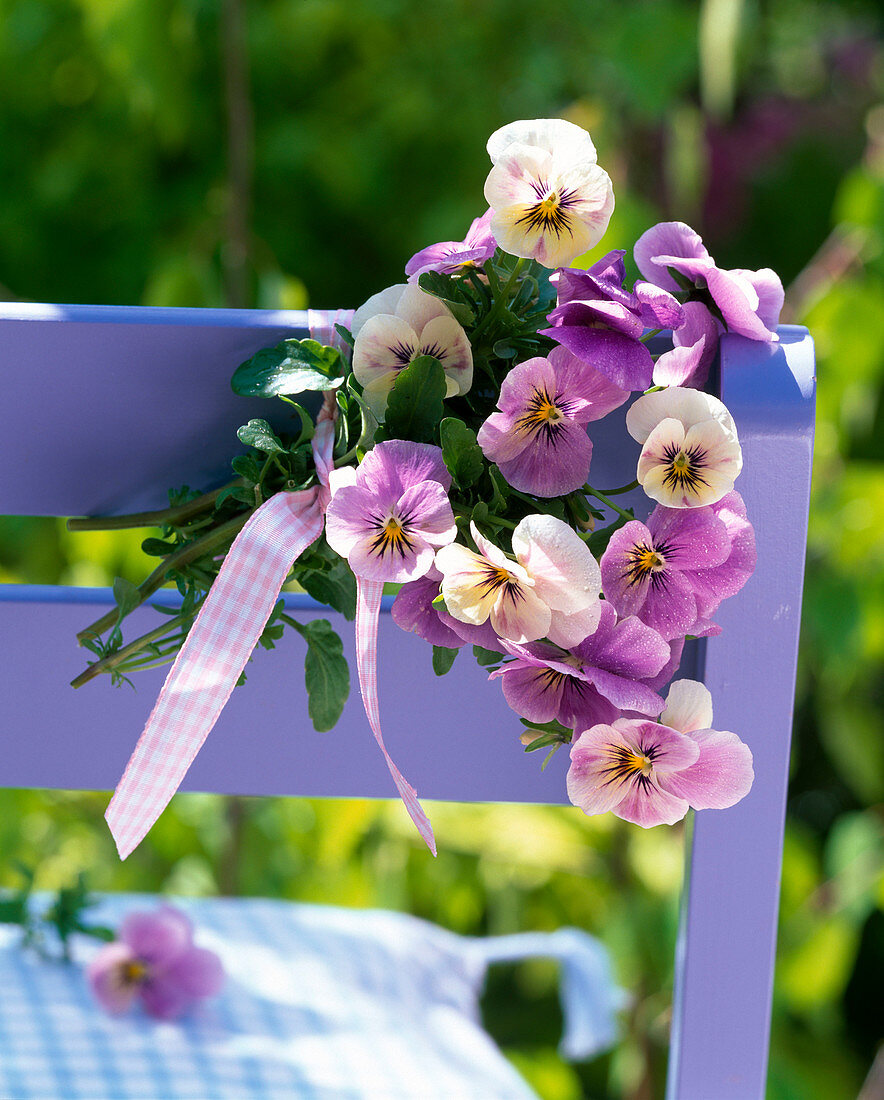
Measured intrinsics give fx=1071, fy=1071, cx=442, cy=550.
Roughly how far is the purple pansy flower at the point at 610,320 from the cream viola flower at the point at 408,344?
0.11ft

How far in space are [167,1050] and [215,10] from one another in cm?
155

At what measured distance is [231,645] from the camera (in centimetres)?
35

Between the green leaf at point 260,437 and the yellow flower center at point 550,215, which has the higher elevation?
the yellow flower center at point 550,215

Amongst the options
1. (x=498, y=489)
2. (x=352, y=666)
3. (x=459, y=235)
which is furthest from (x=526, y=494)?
(x=459, y=235)

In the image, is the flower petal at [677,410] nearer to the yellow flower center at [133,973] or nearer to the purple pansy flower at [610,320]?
the purple pansy flower at [610,320]

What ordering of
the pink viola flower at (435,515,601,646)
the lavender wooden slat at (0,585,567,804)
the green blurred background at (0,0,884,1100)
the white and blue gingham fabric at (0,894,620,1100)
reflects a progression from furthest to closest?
the green blurred background at (0,0,884,1100)
the white and blue gingham fabric at (0,894,620,1100)
the lavender wooden slat at (0,585,567,804)
the pink viola flower at (435,515,601,646)

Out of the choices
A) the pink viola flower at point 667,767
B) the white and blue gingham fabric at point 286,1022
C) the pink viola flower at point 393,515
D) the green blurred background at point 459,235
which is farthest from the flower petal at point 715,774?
the green blurred background at point 459,235

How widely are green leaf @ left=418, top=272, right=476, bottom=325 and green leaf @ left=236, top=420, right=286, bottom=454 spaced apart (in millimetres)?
69

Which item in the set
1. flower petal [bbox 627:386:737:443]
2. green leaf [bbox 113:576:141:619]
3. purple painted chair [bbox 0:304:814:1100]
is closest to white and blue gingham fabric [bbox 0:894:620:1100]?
purple painted chair [bbox 0:304:814:1100]

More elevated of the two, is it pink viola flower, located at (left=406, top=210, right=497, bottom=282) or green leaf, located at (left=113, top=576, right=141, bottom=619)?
pink viola flower, located at (left=406, top=210, right=497, bottom=282)

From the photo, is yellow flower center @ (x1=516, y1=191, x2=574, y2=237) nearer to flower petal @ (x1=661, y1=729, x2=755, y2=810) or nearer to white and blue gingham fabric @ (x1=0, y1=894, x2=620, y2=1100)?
flower petal @ (x1=661, y1=729, x2=755, y2=810)

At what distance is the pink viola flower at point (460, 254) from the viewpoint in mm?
346

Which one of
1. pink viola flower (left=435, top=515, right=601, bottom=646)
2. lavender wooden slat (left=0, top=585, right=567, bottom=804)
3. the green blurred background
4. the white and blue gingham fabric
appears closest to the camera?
pink viola flower (left=435, top=515, right=601, bottom=646)

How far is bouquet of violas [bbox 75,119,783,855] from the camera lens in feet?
1.03
